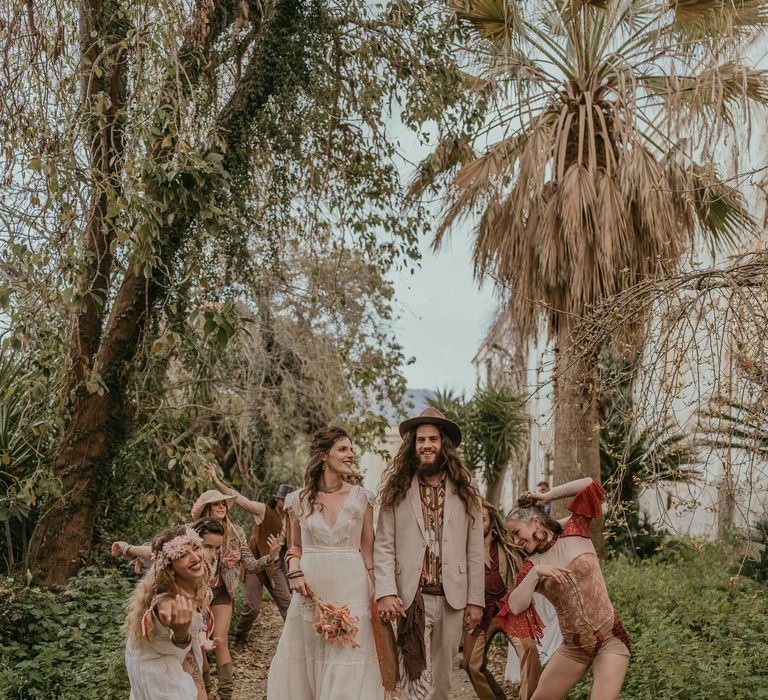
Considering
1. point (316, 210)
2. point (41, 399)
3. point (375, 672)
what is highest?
point (316, 210)

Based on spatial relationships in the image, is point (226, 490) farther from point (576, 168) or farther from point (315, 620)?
point (576, 168)

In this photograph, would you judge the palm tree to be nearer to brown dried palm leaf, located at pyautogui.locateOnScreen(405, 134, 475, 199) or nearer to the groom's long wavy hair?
brown dried palm leaf, located at pyautogui.locateOnScreen(405, 134, 475, 199)

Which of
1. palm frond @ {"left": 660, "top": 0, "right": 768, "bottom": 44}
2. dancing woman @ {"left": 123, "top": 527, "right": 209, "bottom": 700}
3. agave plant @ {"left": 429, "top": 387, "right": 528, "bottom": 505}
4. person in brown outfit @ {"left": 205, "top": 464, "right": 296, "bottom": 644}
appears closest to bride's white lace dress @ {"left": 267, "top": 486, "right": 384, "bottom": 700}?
dancing woman @ {"left": 123, "top": 527, "right": 209, "bottom": 700}

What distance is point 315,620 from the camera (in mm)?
5844

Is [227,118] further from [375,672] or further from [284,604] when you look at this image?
[375,672]

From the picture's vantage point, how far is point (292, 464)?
27.1 meters

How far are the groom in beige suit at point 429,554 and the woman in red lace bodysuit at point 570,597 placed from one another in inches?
18.9

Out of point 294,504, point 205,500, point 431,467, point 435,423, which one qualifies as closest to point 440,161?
point 435,423

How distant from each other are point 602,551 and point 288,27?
768 cm

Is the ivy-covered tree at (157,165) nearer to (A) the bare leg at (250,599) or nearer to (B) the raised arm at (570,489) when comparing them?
(A) the bare leg at (250,599)

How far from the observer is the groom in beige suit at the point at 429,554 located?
5.94 m

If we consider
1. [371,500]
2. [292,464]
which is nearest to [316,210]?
[371,500]

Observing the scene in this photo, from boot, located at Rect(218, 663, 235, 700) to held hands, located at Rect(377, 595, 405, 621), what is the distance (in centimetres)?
216

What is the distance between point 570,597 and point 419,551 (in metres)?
1.09
